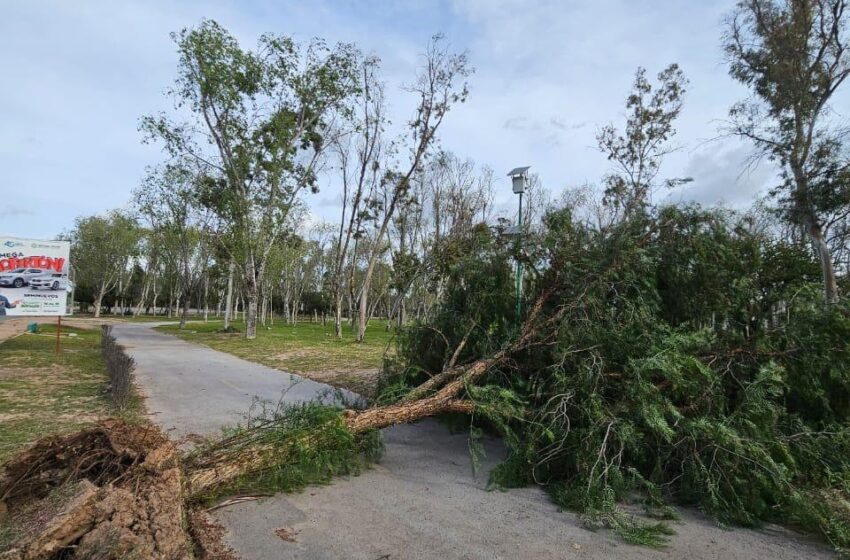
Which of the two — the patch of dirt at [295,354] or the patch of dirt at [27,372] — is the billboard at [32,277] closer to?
the patch of dirt at [27,372]

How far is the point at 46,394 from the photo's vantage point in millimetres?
9125

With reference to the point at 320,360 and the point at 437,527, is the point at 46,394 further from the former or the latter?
the point at 437,527

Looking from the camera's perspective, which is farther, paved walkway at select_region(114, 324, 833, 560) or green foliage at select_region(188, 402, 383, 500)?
green foliage at select_region(188, 402, 383, 500)

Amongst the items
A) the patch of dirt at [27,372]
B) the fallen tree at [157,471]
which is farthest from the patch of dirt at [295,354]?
the fallen tree at [157,471]

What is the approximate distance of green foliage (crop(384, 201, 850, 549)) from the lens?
14.0 ft

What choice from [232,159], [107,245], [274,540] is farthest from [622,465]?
[107,245]

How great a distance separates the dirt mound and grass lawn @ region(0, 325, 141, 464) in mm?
2144

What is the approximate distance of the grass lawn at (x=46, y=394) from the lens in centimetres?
662

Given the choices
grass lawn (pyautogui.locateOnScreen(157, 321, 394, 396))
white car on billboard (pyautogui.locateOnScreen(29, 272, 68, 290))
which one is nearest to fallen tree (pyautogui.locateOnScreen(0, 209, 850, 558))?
grass lawn (pyautogui.locateOnScreen(157, 321, 394, 396))

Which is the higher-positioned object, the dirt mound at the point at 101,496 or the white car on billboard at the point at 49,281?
the white car on billboard at the point at 49,281

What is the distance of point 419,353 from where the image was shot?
23.6 ft

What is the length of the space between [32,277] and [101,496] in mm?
15108

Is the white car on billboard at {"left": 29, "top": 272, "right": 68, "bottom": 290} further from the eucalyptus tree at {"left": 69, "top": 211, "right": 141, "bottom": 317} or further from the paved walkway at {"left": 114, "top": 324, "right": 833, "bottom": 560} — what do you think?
the eucalyptus tree at {"left": 69, "top": 211, "right": 141, "bottom": 317}

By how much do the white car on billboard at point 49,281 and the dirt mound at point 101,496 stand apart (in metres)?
13.7
